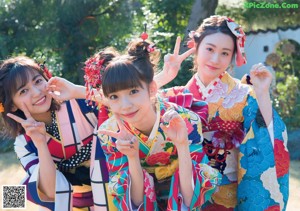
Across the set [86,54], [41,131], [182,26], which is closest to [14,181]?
[86,54]

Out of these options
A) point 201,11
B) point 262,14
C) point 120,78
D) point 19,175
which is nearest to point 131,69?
point 120,78

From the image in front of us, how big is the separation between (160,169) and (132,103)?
0.32 metres

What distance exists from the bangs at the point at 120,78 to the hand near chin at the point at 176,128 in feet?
0.64

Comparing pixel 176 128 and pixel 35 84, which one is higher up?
pixel 35 84

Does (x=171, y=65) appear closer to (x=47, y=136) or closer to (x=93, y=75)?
(x=93, y=75)

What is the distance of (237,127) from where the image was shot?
2.12m

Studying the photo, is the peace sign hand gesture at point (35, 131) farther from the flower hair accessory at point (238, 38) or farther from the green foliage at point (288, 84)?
the green foliage at point (288, 84)

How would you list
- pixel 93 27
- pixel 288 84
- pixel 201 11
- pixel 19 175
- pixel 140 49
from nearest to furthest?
pixel 140 49, pixel 19 175, pixel 201 11, pixel 93 27, pixel 288 84

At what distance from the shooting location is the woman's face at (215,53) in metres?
2.05

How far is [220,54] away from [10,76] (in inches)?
37.4

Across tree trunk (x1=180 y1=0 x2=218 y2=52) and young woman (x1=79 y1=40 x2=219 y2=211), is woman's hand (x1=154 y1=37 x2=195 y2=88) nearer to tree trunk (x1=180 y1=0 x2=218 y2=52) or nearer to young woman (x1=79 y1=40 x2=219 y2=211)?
young woman (x1=79 y1=40 x2=219 y2=211)

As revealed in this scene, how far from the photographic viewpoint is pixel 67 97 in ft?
6.97

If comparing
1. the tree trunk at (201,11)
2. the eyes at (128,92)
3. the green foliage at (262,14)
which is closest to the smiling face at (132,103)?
the eyes at (128,92)

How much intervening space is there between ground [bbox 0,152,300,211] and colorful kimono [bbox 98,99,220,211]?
7.39 ft
